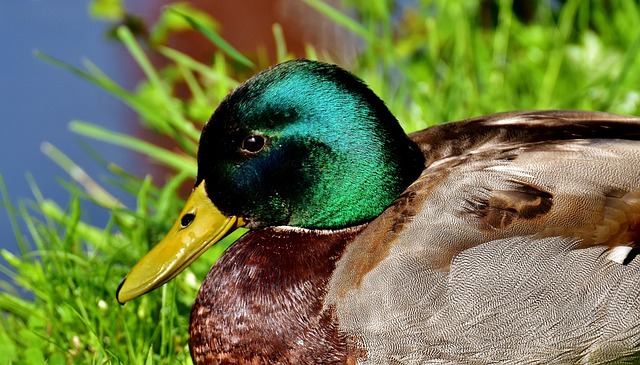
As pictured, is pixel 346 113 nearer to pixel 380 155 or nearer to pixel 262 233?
pixel 380 155

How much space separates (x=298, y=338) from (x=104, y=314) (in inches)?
32.0

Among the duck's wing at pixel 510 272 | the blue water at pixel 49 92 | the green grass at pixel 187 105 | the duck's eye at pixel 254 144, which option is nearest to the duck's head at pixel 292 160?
the duck's eye at pixel 254 144

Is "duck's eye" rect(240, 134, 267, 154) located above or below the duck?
above

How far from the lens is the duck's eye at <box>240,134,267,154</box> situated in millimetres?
2908

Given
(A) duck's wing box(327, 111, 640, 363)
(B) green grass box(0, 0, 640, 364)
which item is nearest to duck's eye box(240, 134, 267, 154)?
(A) duck's wing box(327, 111, 640, 363)

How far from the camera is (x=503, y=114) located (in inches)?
129

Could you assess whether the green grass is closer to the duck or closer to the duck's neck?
the duck's neck

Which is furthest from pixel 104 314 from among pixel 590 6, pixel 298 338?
pixel 590 6

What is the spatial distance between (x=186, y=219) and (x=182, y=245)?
84 millimetres

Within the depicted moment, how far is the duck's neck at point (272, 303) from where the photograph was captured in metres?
2.84

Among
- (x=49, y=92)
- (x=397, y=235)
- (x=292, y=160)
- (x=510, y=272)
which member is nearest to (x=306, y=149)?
(x=292, y=160)

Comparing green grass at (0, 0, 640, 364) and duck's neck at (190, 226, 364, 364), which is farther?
green grass at (0, 0, 640, 364)

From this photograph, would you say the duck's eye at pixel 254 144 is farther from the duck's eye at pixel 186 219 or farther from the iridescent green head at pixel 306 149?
the duck's eye at pixel 186 219

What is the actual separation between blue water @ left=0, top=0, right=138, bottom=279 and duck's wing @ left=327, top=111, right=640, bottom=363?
4.14 m
